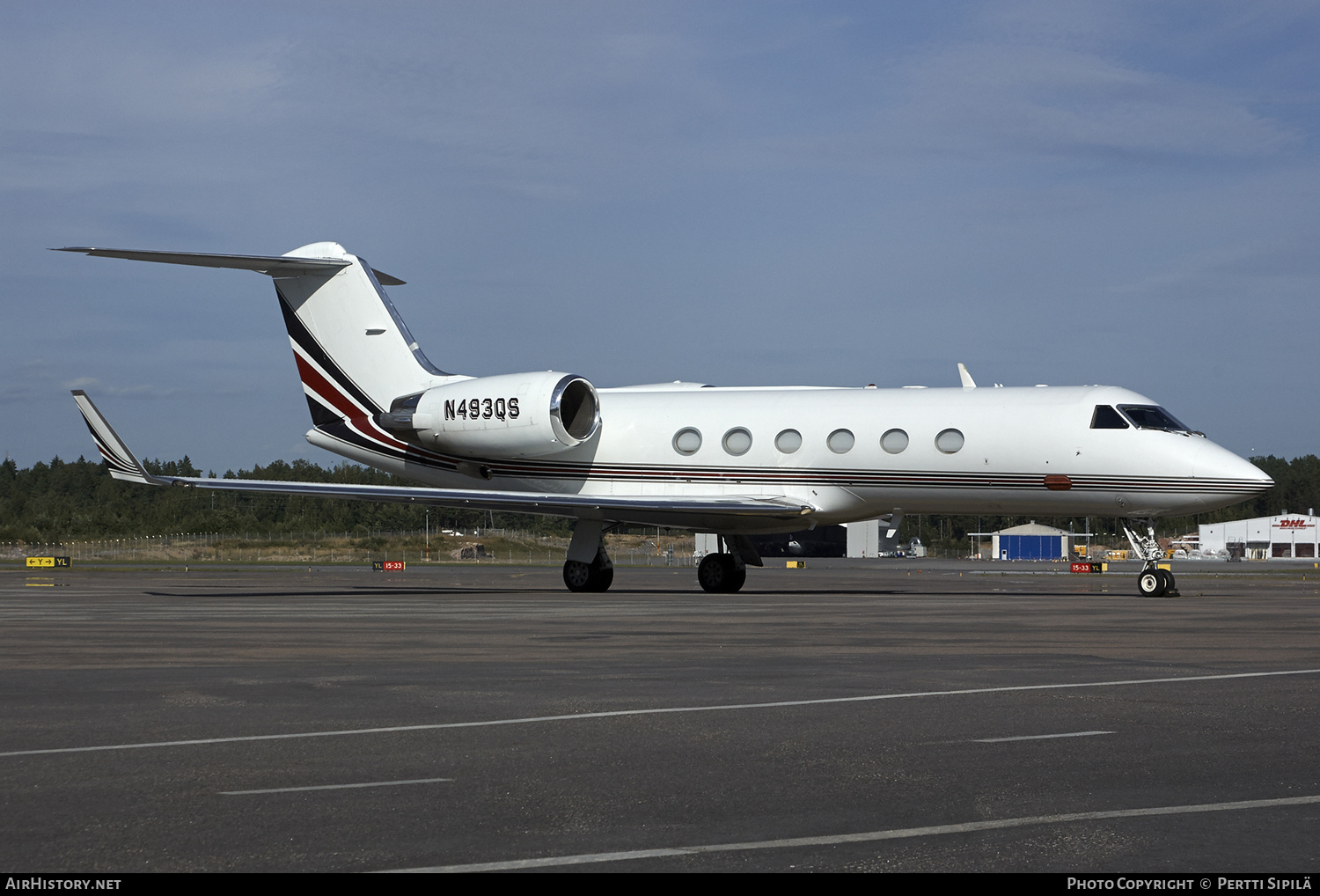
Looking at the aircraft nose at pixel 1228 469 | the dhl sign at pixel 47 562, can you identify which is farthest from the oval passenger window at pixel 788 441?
the dhl sign at pixel 47 562

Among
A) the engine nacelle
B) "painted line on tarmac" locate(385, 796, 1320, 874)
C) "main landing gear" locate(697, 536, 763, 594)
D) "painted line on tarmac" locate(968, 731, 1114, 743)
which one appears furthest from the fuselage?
"painted line on tarmac" locate(385, 796, 1320, 874)

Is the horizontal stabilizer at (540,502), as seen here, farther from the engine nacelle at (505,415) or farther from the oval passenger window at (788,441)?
the engine nacelle at (505,415)

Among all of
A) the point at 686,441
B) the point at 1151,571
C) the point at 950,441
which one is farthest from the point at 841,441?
the point at 1151,571

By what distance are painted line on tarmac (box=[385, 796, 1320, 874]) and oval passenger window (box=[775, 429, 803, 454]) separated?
1891 centimetres

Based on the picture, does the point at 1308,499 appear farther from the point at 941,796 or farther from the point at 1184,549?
the point at 941,796

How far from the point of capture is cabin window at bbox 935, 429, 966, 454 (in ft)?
76.5

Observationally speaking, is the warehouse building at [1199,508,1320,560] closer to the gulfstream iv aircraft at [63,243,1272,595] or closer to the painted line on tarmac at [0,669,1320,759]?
the gulfstream iv aircraft at [63,243,1272,595]

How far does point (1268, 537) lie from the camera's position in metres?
109

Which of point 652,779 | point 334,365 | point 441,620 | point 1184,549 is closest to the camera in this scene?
point 652,779

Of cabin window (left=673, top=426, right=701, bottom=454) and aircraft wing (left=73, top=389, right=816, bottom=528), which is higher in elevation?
cabin window (left=673, top=426, right=701, bottom=454)

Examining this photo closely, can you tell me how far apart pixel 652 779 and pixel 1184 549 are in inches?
4570

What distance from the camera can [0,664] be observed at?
11336mm

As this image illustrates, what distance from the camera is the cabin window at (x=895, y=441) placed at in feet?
77.9

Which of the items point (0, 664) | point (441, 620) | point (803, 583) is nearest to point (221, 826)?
point (0, 664)
